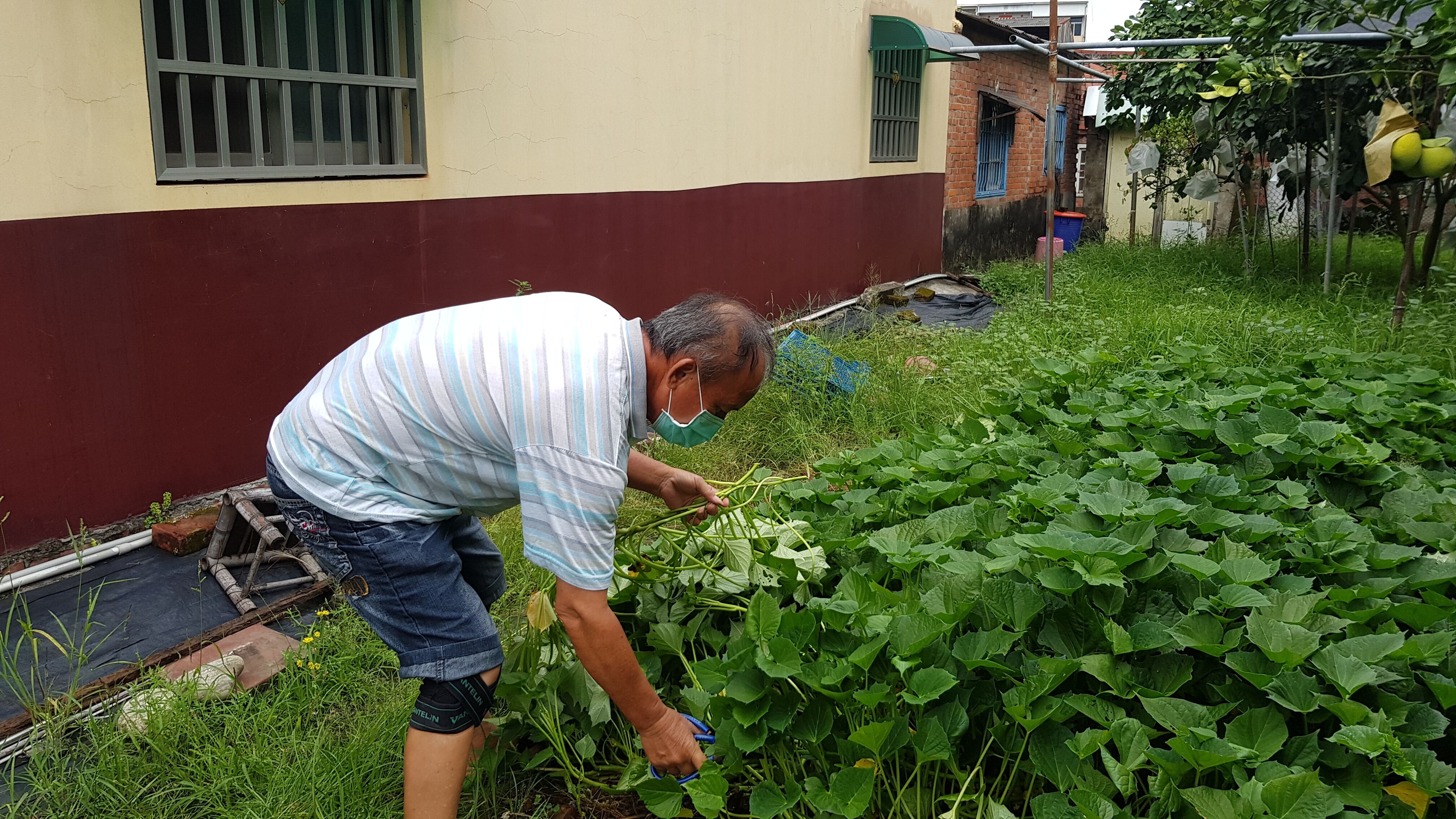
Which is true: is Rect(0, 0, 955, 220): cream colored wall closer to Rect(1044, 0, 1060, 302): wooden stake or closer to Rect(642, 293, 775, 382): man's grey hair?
Rect(1044, 0, 1060, 302): wooden stake

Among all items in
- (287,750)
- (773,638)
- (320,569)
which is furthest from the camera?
(320,569)

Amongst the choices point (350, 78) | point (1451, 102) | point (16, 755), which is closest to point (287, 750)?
point (16, 755)

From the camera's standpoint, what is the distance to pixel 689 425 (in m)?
2.14

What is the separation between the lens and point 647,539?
138 inches

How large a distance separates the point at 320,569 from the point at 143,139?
172 cm

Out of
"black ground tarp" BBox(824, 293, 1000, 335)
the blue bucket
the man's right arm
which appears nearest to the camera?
the man's right arm

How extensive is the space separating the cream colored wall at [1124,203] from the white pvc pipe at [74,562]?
16476mm

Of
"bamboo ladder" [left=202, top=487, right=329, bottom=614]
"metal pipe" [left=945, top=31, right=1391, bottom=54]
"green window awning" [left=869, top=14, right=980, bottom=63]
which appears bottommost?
"bamboo ladder" [left=202, top=487, right=329, bottom=614]

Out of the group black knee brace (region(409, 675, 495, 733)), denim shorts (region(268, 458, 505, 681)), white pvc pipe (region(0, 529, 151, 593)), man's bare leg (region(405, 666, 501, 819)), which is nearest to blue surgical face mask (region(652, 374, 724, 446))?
denim shorts (region(268, 458, 505, 681))

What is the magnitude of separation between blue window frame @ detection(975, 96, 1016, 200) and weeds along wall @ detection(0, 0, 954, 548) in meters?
5.49

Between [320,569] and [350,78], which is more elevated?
[350,78]

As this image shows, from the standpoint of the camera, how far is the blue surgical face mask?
6.94 ft

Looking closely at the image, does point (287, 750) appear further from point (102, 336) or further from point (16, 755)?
point (102, 336)

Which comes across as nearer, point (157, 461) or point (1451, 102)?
point (157, 461)
